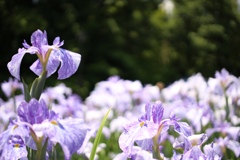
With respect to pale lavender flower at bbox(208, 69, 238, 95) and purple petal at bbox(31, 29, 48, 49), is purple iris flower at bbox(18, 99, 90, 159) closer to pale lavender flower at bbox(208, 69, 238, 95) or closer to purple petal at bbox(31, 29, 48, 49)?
purple petal at bbox(31, 29, 48, 49)

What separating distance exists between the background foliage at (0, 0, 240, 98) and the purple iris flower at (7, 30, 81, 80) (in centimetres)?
806

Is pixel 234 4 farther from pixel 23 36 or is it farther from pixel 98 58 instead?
pixel 23 36

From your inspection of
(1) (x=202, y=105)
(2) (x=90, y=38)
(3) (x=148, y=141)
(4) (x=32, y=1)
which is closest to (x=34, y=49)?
(3) (x=148, y=141)

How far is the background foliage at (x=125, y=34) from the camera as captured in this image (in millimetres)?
10727

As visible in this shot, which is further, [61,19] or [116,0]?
[116,0]

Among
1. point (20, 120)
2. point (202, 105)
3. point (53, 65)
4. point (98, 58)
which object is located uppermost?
point (98, 58)

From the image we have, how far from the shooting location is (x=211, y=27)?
13062 mm

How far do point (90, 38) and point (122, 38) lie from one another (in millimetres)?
1758

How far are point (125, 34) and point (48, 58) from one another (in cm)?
1561

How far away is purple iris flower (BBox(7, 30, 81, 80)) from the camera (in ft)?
4.67

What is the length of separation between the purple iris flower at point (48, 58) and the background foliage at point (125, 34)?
8.06 m

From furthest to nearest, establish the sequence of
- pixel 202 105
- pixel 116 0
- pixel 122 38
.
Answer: pixel 122 38, pixel 116 0, pixel 202 105

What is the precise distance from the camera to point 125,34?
16984mm

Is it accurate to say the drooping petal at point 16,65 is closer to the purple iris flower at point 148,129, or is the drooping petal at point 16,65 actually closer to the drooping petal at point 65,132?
the drooping petal at point 65,132
